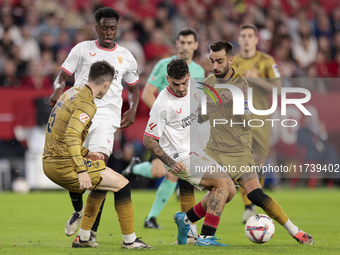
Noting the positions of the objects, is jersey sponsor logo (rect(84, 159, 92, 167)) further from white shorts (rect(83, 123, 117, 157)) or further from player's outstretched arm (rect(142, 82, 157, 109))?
player's outstretched arm (rect(142, 82, 157, 109))

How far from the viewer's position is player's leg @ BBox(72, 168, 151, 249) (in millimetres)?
5418

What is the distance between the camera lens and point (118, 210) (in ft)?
18.1

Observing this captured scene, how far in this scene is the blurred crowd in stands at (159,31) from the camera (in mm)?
13992

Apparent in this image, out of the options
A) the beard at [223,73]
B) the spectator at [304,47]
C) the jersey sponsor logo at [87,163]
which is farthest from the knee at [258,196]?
the spectator at [304,47]

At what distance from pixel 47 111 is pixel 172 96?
7.60m

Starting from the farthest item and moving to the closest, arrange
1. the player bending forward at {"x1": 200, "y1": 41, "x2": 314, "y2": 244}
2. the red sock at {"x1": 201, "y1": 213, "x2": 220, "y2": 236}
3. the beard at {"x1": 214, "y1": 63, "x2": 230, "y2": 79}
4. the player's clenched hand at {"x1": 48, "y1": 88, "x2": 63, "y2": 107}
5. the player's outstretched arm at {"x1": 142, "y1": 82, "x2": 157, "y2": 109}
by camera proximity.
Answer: the player's outstretched arm at {"x1": 142, "y1": 82, "x2": 157, "y2": 109} < the beard at {"x1": 214, "y1": 63, "x2": 230, "y2": 79} < the player bending forward at {"x1": 200, "y1": 41, "x2": 314, "y2": 244} < the player's clenched hand at {"x1": 48, "y1": 88, "x2": 63, "y2": 107} < the red sock at {"x1": 201, "y1": 213, "x2": 220, "y2": 236}

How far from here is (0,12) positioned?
14.9 m

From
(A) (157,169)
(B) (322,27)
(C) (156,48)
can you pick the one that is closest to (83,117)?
(A) (157,169)

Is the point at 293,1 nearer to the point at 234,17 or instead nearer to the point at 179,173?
the point at 234,17

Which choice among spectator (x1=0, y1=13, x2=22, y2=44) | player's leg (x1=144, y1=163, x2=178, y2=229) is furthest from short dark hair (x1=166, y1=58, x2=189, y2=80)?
spectator (x1=0, y1=13, x2=22, y2=44)

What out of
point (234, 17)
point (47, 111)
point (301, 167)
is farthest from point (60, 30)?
point (301, 167)

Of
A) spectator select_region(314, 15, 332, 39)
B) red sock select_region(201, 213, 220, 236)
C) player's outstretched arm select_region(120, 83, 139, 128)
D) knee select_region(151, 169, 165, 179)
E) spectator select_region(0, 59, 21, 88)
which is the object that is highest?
spectator select_region(314, 15, 332, 39)

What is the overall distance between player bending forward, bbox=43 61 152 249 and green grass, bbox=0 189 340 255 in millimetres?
406

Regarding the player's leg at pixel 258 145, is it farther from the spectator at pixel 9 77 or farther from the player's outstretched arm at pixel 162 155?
the spectator at pixel 9 77
